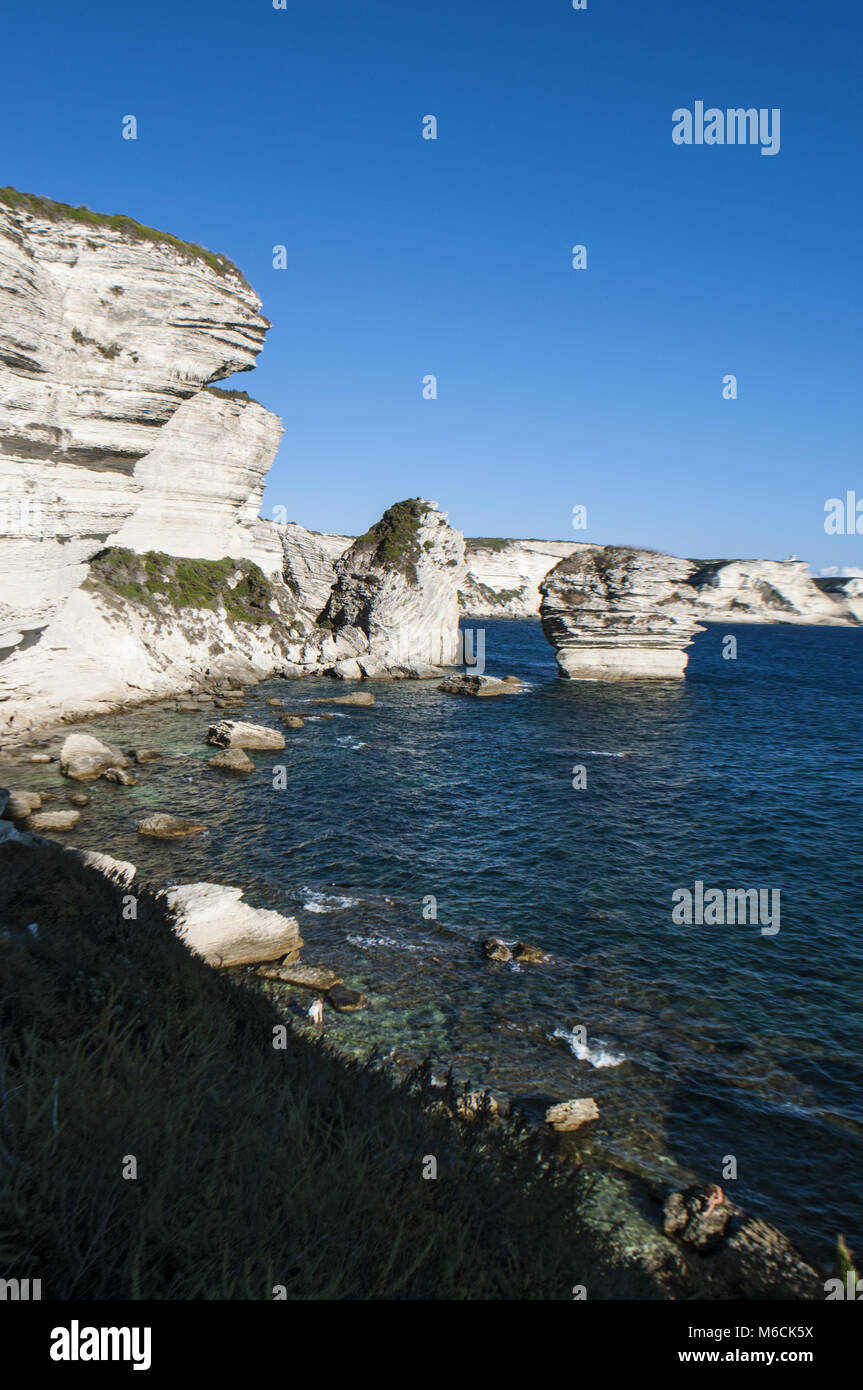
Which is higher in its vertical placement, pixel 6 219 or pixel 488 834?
pixel 6 219

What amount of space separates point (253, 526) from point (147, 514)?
1499cm

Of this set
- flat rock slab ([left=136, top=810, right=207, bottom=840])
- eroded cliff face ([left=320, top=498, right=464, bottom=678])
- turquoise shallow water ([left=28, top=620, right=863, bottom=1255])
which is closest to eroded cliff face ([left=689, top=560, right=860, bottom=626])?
eroded cliff face ([left=320, top=498, right=464, bottom=678])

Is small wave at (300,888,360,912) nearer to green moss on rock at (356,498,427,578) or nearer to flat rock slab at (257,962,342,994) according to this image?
flat rock slab at (257,962,342,994)

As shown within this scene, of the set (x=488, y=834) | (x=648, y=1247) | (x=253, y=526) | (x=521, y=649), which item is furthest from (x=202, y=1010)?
(x=521, y=649)

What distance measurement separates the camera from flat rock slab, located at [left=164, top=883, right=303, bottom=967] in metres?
16.9

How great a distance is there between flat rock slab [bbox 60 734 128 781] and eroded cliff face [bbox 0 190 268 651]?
7.40 meters

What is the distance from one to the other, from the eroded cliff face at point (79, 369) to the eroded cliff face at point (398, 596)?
30.8 m

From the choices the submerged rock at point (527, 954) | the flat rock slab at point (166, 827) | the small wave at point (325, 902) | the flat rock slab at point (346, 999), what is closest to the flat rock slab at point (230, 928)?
the flat rock slab at point (346, 999)

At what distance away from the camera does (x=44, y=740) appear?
36031mm

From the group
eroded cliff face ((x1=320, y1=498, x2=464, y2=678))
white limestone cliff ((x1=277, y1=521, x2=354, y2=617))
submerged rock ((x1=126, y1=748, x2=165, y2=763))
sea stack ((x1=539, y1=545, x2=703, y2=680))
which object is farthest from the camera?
white limestone cliff ((x1=277, y1=521, x2=354, y2=617))

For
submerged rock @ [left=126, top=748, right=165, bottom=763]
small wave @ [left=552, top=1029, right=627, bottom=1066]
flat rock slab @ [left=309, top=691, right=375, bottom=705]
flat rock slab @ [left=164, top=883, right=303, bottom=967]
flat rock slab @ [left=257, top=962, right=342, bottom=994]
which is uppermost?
flat rock slab @ [left=309, top=691, right=375, bottom=705]

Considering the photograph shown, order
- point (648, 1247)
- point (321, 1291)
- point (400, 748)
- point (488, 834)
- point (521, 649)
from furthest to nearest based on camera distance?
point (521, 649), point (400, 748), point (488, 834), point (648, 1247), point (321, 1291)
